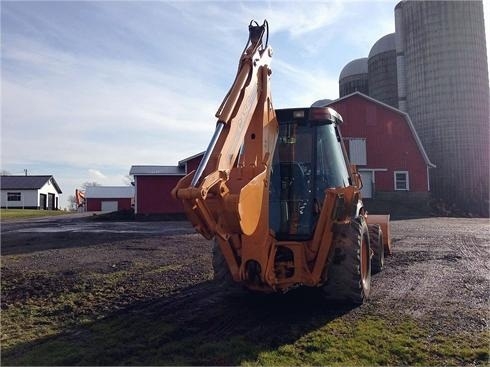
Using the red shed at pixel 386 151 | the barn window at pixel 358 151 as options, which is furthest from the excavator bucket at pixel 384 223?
the barn window at pixel 358 151

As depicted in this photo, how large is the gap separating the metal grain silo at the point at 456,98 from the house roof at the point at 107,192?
41.8 m

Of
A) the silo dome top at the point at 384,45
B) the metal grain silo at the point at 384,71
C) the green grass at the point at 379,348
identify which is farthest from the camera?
the silo dome top at the point at 384,45

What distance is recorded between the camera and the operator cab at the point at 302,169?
6.20 meters

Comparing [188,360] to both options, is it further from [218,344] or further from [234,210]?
[234,210]

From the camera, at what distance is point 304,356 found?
4527 millimetres

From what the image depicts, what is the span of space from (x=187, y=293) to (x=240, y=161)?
259 cm

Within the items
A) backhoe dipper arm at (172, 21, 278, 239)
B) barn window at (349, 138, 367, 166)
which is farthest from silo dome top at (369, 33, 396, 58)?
backhoe dipper arm at (172, 21, 278, 239)

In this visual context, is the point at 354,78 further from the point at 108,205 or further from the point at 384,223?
the point at 108,205

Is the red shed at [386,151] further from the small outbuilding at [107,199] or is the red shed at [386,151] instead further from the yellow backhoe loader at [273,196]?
the small outbuilding at [107,199]

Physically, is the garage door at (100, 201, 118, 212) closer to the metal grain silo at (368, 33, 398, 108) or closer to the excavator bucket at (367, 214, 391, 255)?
the metal grain silo at (368, 33, 398, 108)

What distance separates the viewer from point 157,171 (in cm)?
3234

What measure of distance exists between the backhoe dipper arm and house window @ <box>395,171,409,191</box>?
1060 inches

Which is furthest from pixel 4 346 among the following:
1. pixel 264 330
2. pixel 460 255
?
pixel 460 255

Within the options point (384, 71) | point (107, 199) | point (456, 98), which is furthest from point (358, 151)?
point (107, 199)
